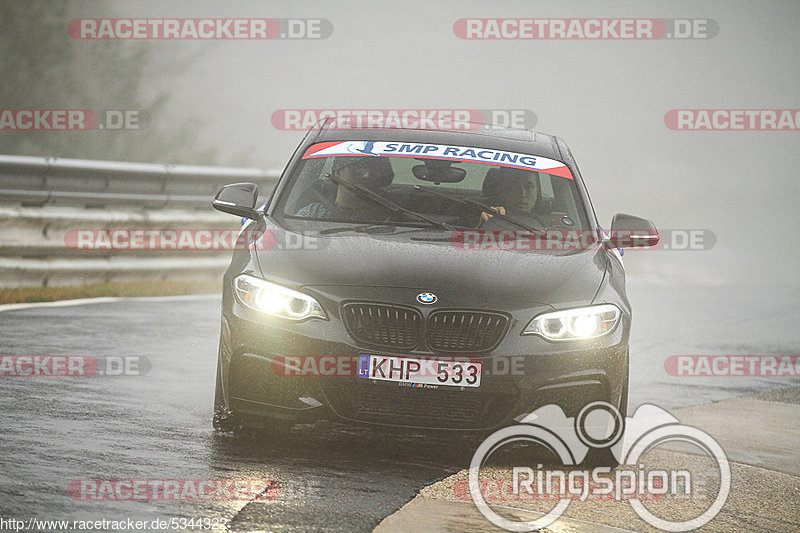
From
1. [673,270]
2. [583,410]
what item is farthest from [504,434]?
[673,270]

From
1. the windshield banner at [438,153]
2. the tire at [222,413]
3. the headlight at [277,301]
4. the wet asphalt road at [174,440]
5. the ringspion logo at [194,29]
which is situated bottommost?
the wet asphalt road at [174,440]

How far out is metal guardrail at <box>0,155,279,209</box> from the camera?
1210 cm

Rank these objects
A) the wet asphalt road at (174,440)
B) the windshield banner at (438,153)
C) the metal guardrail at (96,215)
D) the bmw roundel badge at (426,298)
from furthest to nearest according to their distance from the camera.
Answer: the metal guardrail at (96,215)
the windshield banner at (438,153)
the bmw roundel badge at (426,298)
the wet asphalt road at (174,440)

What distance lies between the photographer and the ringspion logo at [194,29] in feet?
91.6

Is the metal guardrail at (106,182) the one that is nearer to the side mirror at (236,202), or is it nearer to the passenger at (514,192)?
the side mirror at (236,202)

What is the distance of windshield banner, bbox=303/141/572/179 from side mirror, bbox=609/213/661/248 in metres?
0.59

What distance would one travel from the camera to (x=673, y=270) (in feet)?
76.6

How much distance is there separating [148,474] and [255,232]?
1739mm

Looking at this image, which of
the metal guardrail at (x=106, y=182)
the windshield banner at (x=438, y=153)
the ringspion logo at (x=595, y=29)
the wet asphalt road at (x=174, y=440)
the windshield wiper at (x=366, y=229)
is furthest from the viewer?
the ringspion logo at (x=595, y=29)

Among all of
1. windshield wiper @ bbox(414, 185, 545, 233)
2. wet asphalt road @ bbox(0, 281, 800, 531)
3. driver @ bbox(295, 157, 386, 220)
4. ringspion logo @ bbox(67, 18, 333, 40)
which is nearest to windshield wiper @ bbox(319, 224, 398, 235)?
driver @ bbox(295, 157, 386, 220)

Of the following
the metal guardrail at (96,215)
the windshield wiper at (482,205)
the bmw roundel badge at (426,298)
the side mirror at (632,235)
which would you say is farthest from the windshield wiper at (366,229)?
the metal guardrail at (96,215)

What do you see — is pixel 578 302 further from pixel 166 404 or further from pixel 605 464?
pixel 166 404

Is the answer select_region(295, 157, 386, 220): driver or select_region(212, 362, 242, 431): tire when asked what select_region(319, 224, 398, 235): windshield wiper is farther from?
select_region(212, 362, 242, 431): tire

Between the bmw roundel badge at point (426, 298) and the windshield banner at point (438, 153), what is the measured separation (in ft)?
6.05
